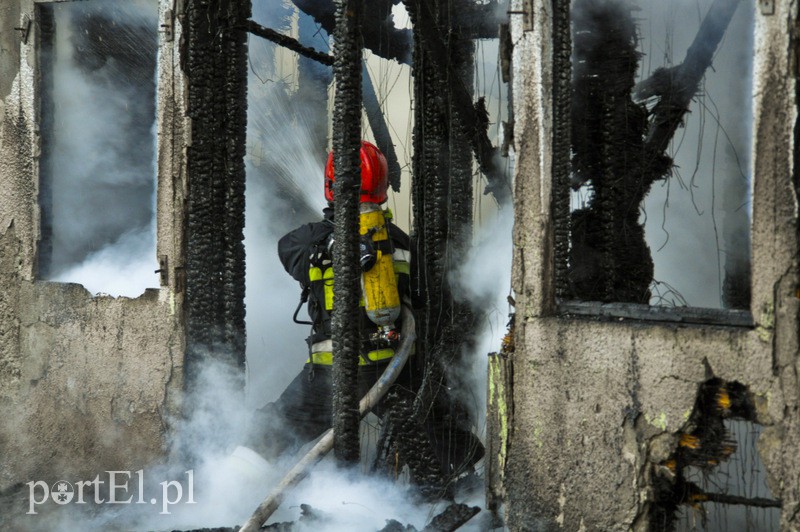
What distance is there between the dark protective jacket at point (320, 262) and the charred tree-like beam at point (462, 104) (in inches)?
28.5

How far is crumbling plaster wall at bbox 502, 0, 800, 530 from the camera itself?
11.3 ft

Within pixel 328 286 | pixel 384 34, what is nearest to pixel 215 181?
pixel 328 286

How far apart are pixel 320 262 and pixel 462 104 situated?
139cm

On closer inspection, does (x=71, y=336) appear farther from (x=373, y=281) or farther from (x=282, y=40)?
(x=282, y=40)

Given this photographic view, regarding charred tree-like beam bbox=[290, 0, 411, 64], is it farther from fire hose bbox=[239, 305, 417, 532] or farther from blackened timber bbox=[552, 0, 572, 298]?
blackened timber bbox=[552, 0, 572, 298]

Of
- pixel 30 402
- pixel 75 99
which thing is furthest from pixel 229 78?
pixel 30 402

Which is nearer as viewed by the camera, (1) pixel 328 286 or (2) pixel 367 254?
(2) pixel 367 254

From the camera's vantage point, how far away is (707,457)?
3.79 meters

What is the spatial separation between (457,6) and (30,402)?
13.2ft

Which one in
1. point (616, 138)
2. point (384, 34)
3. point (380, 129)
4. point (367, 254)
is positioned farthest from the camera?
point (380, 129)

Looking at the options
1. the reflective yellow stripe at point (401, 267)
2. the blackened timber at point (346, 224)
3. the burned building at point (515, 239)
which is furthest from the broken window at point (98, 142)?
the blackened timber at point (346, 224)

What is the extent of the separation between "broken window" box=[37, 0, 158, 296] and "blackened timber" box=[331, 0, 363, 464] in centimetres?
178

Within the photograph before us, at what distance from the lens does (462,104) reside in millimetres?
5922

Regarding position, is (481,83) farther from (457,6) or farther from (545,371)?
(545,371)
